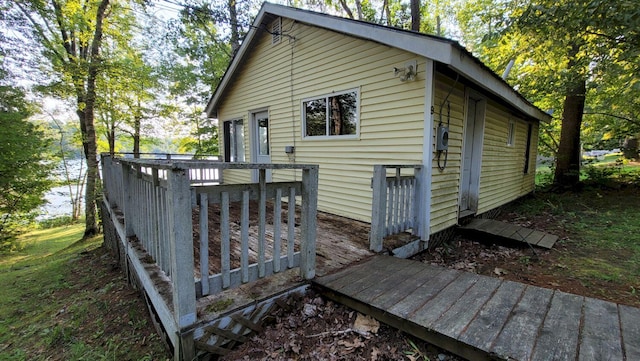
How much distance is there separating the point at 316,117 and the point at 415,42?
2.47m

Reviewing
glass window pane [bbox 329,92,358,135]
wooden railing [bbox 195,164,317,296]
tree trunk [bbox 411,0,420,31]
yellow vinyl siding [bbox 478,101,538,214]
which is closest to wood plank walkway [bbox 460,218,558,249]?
yellow vinyl siding [bbox 478,101,538,214]

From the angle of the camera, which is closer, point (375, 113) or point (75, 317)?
point (75, 317)

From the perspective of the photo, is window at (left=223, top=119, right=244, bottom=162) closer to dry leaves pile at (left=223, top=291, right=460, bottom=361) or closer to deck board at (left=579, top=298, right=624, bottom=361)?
dry leaves pile at (left=223, top=291, right=460, bottom=361)

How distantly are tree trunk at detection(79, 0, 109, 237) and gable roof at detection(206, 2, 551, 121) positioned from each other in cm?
614

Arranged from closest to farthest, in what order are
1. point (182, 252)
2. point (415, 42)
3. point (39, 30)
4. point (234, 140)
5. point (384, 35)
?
1. point (182, 252)
2. point (415, 42)
3. point (384, 35)
4. point (234, 140)
5. point (39, 30)

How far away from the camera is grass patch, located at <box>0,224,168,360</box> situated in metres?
2.50

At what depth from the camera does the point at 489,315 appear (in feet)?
6.44

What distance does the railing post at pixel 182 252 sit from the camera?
165 cm

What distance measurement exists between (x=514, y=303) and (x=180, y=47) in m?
15.9

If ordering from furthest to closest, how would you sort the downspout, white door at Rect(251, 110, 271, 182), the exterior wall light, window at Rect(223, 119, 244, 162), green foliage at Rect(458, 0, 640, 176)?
window at Rect(223, 119, 244, 162), white door at Rect(251, 110, 271, 182), green foliage at Rect(458, 0, 640, 176), the exterior wall light, the downspout

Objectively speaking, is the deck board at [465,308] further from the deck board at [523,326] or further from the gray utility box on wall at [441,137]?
the gray utility box on wall at [441,137]

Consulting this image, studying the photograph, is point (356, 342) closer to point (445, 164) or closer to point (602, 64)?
point (445, 164)

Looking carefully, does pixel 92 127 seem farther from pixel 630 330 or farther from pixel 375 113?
pixel 630 330

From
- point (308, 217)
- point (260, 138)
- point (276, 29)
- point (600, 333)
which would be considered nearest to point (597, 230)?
point (600, 333)
